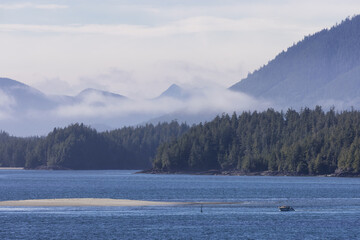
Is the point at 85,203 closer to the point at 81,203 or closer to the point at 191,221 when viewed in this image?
the point at 81,203

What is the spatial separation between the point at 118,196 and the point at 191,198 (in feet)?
48.8

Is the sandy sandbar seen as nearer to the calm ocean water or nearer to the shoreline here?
the shoreline

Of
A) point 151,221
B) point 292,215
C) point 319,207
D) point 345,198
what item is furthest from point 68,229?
point 345,198

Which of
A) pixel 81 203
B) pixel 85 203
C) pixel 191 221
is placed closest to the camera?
pixel 191 221

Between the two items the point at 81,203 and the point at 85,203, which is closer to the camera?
the point at 81,203

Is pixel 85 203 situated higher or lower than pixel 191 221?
higher

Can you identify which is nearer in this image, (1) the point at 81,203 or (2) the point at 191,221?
(2) the point at 191,221

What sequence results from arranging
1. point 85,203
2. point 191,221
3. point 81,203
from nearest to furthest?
point 191,221, point 81,203, point 85,203

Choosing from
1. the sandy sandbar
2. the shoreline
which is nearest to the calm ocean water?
the shoreline

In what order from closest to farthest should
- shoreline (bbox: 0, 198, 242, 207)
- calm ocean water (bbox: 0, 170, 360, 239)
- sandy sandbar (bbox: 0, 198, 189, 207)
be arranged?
calm ocean water (bbox: 0, 170, 360, 239) → shoreline (bbox: 0, 198, 242, 207) → sandy sandbar (bbox: 0, 198, 189, 207)

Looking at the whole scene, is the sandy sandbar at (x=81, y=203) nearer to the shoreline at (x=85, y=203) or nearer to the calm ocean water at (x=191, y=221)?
the shoreline at (x=85, y=203)

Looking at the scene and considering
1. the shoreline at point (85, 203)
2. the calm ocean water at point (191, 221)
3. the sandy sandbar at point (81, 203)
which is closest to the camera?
the calm ocean water at point (191, 221)

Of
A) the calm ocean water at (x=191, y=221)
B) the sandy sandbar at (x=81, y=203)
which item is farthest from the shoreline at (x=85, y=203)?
the calm ocean water at (x=191, y=221)

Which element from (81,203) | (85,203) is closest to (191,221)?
(85,203)
